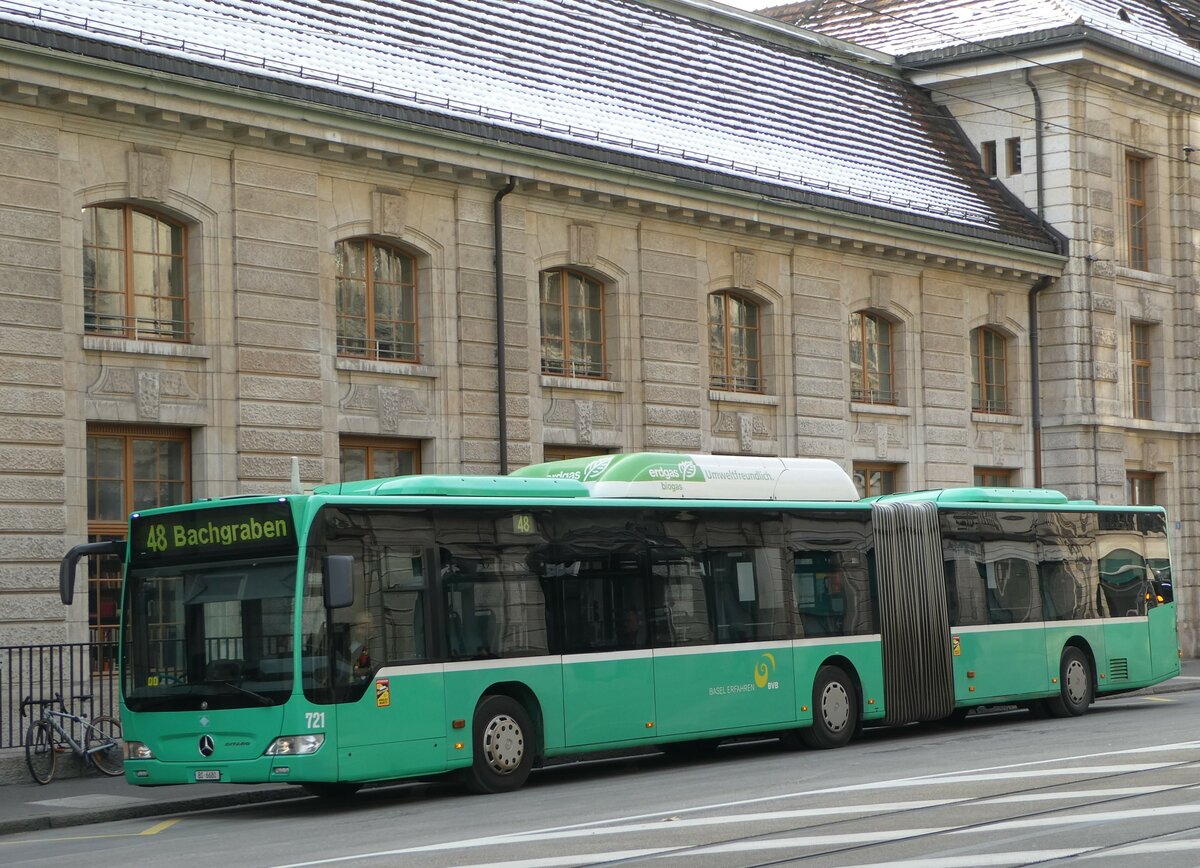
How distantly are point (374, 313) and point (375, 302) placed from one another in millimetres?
163

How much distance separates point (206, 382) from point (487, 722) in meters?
8.11

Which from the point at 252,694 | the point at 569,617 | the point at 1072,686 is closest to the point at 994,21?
the point at 1072,686

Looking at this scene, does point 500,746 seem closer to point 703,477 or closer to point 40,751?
point 703,477

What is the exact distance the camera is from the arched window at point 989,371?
127 ft

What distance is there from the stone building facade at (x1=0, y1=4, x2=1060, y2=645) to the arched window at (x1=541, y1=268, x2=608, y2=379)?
12cm

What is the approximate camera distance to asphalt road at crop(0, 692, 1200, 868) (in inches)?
481

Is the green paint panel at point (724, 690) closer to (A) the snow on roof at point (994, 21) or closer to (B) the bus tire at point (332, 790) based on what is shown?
(B) the bus tire at point (332, 790)

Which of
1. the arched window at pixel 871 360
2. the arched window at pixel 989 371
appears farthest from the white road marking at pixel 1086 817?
the arched window at pixel 989 371

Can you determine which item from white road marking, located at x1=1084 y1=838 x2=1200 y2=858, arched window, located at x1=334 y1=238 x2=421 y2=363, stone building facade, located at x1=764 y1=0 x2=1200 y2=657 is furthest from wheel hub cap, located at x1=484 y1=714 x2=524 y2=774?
stone building facade, located at x1=764 y1=0 x2=1200 y2=657

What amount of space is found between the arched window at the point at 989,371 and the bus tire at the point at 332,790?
72.7 ft

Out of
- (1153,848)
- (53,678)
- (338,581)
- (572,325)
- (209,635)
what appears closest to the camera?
(1153,848)

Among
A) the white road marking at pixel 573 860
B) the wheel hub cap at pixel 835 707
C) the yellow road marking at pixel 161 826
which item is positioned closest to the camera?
the white road marking at pixel 573 860

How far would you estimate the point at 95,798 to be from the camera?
18.7 meters

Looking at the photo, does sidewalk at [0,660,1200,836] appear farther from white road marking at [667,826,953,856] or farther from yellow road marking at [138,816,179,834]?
white road marking at [667,826,953,856]
